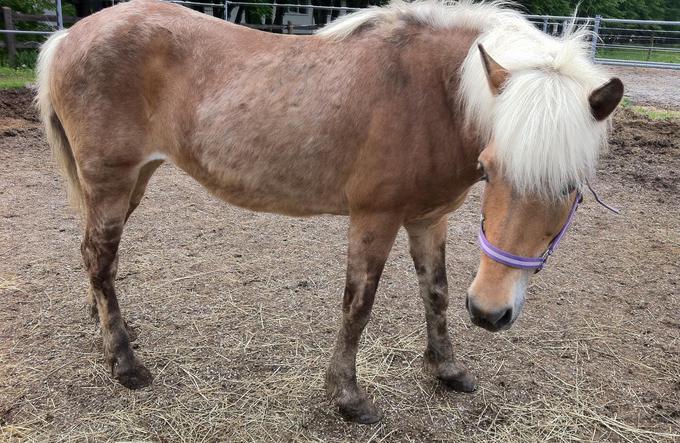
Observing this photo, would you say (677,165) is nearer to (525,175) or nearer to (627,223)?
(627,223)

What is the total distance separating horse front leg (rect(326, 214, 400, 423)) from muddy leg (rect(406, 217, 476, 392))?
0.39 m

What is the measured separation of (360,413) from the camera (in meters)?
2.46

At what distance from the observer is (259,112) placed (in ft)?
7.79

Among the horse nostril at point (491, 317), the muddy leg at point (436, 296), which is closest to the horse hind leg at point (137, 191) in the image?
the muddy leg at point (436, 296)

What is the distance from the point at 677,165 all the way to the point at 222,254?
585 centimetres

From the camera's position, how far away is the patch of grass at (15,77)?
9.01 metres

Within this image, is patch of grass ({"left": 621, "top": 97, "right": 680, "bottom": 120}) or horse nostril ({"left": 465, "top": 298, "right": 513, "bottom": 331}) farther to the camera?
patch of grass ({"left": 621, "top": 97, "right": 680, "bottom": 120})

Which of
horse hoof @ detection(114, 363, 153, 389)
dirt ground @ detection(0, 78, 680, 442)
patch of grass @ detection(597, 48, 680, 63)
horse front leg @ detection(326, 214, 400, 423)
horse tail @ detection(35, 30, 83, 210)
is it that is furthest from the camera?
patch of grass @ detection(597, 48, 680, 63)

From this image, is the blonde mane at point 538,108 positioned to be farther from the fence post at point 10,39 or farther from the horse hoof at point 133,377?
the fence post at point 10,39

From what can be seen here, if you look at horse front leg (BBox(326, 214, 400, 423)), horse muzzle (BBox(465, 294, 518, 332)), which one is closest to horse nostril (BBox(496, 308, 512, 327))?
horse muzzle (BBox(465, 294, 518, 332))

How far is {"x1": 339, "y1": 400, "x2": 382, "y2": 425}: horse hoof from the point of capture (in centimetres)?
246

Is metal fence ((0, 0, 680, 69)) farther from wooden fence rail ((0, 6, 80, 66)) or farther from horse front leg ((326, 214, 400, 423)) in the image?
→ horse front leg ((326, 214, 400, 423))

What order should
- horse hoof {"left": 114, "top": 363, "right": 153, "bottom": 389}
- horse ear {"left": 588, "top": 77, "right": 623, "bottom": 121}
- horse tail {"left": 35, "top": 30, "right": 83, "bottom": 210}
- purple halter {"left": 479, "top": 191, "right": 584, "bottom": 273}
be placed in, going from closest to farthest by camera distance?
horse ear {"left": 588, "top": 77, "right": 623, "bottom": 121}, purple halter {"left": 479, "top": 191, "right": 584, "bottom": 273}, horse hoof {"left": 114, "top": 363, "right": 153, "bottom": 389}, horse tail {"left": 35, "top": 30, "right": 83, "bottom": 210}

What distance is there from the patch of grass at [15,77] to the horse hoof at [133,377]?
8.34m
